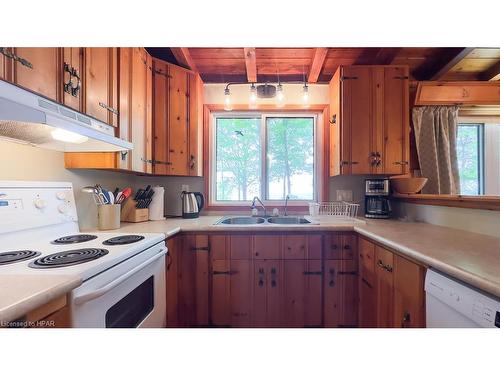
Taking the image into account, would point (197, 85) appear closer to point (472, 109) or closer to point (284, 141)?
point (284, 141)

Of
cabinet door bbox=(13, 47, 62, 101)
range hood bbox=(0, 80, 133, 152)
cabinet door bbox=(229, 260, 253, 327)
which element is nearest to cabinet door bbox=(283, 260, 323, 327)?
cabinet door bbox=(229, 260, 253, 327)

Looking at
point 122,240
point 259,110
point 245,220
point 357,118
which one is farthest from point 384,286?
point 259,110

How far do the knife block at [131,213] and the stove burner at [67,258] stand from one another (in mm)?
834

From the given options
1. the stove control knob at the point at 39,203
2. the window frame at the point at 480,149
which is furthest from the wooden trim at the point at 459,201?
the stove control knob at the point at 39,203

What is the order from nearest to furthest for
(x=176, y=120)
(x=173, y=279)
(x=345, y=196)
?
(x=173, y=279) → (x=176, y=120) → (x=345, y=196)

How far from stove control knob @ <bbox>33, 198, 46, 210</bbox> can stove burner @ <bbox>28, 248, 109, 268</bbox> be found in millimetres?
383

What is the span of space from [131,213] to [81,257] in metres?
0.98

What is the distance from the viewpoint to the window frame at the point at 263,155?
2.17 m

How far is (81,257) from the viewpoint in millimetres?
786

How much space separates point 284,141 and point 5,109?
6.48 feet

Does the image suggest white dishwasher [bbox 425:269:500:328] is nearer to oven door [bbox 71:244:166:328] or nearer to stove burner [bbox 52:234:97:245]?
oven door [bbox 71:244:166:328]

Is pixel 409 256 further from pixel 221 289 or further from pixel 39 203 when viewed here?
pixel 39 203

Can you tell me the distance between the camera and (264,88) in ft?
6.39
